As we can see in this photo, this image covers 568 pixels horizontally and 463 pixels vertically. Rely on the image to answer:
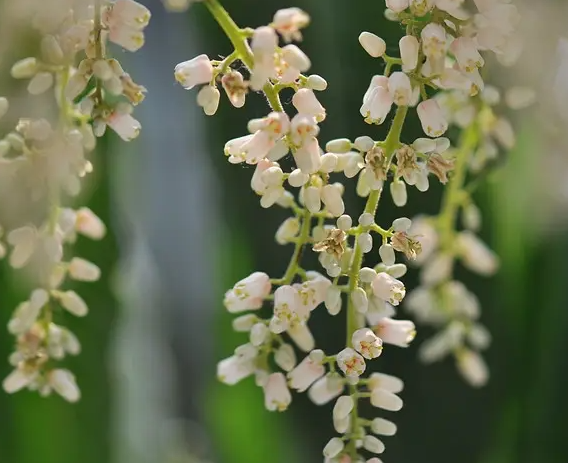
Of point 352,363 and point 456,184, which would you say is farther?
point 456,184

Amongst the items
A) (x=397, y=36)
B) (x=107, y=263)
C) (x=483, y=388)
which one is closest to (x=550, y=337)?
(x=483, y=388)

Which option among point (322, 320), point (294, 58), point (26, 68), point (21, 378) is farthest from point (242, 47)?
point (322, 320)

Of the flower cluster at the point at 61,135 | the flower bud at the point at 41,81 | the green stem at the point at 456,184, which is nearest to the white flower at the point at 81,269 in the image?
the flower cluster at the point at 61,135

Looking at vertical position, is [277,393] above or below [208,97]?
below

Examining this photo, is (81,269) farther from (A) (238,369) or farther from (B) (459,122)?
(B) (459,122)

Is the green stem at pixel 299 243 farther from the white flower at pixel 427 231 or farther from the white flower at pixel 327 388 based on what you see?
the white flower at pixel 427 231

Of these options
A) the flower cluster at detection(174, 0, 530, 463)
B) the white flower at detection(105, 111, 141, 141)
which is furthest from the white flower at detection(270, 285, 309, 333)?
→ the white flower at detection(105, 111, 141, 141)
